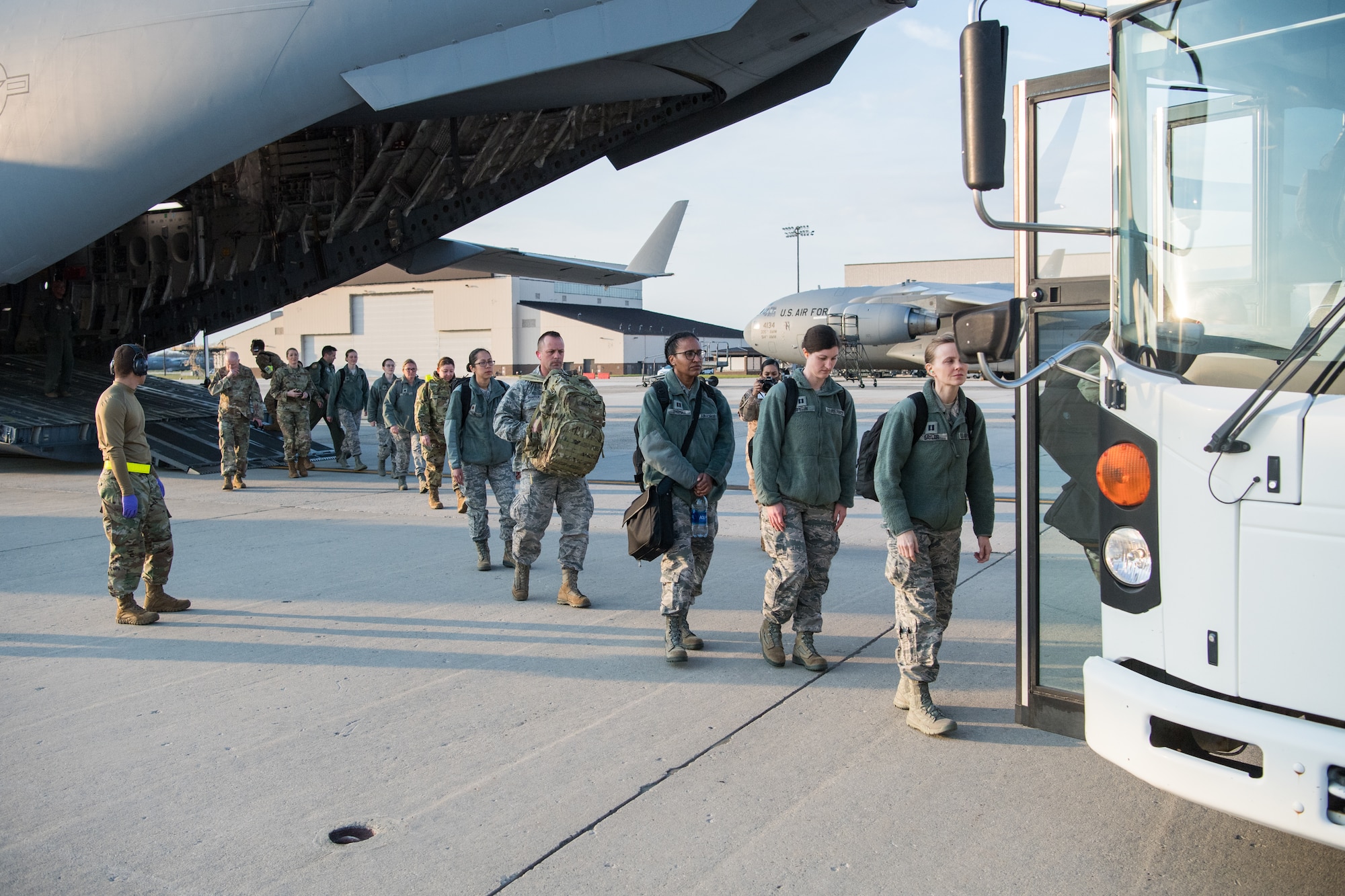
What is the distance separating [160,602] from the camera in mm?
6215

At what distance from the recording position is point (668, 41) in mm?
11672

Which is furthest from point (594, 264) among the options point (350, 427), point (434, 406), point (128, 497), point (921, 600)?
point (921, 600)

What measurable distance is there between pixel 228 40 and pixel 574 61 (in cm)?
453

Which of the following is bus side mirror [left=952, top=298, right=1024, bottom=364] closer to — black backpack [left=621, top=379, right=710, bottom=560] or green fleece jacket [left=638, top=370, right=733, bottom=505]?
green fleece jacket [left=638, top=370, right=733, bottom=505]

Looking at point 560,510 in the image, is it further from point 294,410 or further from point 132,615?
point 294,410

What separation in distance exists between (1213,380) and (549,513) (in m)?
4.48

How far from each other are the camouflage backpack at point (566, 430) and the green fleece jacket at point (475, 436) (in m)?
1.37

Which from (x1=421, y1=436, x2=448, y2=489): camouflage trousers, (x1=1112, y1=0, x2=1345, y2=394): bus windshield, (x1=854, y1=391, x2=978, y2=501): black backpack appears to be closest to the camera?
(x1=1112, y1=0, x2=1345, y2=394): bus windshield

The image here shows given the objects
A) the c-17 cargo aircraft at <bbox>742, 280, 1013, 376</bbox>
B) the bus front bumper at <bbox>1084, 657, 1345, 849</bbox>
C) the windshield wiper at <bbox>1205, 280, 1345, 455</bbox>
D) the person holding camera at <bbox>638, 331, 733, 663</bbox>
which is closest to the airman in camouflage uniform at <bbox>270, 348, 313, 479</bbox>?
the person holding camera at <bbox>638, 331, 733, 663</bbox>

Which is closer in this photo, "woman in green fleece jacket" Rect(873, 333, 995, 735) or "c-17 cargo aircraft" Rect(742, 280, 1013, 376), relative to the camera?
"woman in green fleece jacket" Rect(873, 333, 995, 735)

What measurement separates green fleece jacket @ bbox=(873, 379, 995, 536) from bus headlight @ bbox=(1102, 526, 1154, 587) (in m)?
1.20

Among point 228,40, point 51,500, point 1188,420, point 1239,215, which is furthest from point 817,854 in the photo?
point 228,40

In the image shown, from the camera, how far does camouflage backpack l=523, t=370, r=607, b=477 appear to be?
5941mm

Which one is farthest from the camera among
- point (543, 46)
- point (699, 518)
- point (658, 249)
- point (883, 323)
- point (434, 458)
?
point (883, 323)
